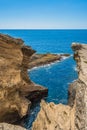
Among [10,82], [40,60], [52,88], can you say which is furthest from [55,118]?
[40,60]

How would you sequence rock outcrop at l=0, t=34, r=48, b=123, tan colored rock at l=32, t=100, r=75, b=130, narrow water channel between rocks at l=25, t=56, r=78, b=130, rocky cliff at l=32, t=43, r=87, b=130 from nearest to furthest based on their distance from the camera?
rocky cliff at l=32, t=43, r=87, b=130
tan colored rock at l=32, t=100, r=75, b=130
rock outcrop at l=0, t=34, r=48, b=123
narrow water channel between rocks at l=25, t=56, r=78, b=130

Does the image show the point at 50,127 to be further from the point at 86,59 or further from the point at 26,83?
the point at 26,83

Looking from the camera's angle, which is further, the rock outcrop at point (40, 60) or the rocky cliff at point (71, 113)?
the rock outcrop at point (40, 60)

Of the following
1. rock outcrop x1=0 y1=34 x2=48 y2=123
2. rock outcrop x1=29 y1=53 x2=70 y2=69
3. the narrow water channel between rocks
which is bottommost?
rock outcrop x1=29 y1=53 x2=70 y2=69

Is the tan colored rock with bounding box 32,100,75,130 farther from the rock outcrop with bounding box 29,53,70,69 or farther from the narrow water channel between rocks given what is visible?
the rock outcrop with bounding box 29,53,70,69

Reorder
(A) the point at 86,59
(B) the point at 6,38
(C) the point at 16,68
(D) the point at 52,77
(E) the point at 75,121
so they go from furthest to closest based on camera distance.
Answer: (D) the point at 52,77 < (B) the point at 6,38 < (C) the point at 16,68 < (A) the point at 86,59 < (E) the point at 75,121

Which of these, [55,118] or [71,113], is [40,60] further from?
[71,113]

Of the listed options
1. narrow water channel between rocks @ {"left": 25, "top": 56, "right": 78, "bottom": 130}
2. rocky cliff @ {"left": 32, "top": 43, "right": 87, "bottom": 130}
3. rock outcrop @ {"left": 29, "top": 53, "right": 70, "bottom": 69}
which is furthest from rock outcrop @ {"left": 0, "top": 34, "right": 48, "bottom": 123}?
rock outcrop @ {"left": 29, "top": 53, "right": 70, "bottom": 69}

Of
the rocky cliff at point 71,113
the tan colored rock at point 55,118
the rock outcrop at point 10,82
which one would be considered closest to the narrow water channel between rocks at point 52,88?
the rock outcrop at point 10,82

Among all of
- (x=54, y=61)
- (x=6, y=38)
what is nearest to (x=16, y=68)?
(x=6, y=38)

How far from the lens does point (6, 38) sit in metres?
36.6

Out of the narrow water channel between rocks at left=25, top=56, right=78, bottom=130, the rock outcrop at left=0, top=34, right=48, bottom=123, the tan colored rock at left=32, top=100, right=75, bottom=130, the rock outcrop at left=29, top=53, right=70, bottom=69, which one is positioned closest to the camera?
the tan colored rock at left=32, top=100, right=75, bottom=130

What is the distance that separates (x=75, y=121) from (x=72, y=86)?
19.3 m

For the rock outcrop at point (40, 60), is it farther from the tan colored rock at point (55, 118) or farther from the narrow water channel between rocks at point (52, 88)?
the tan colored rock at point (55, 118)
